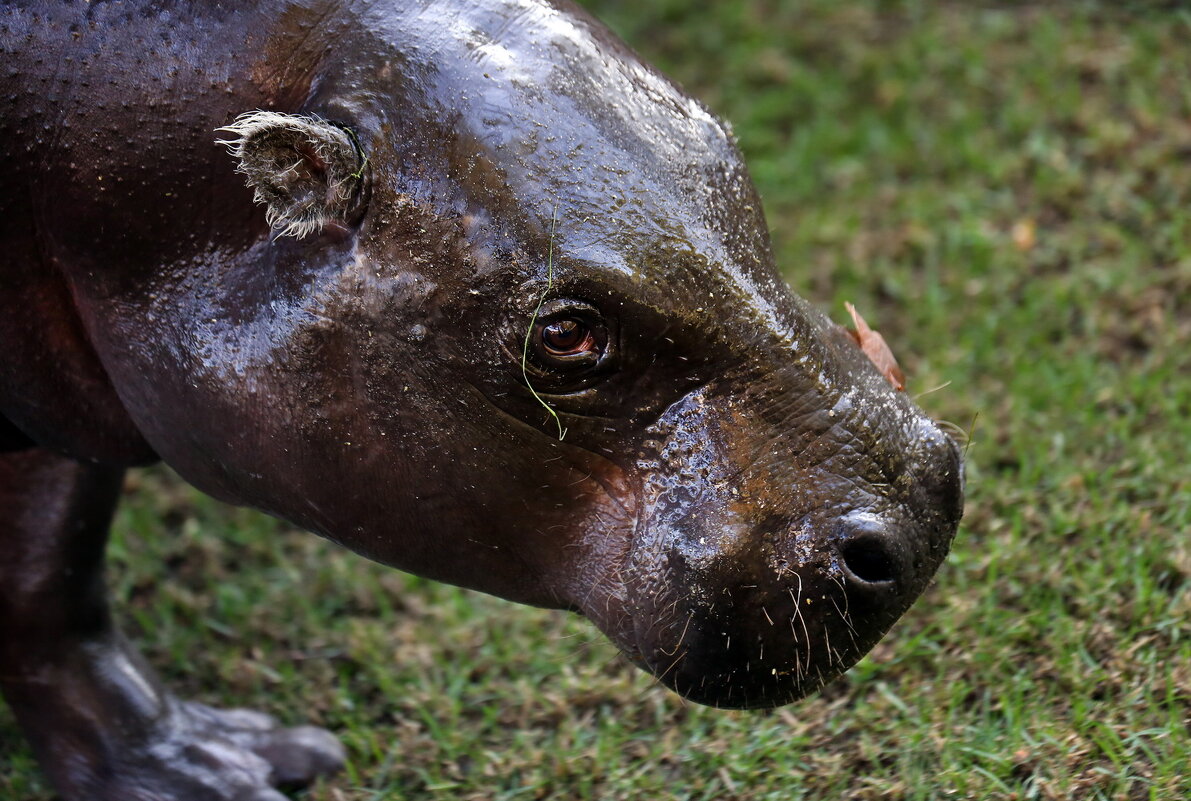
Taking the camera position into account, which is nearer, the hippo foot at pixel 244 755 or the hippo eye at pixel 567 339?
the hippo eye at pixel 567 339

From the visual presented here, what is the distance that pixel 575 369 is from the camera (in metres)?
3.29

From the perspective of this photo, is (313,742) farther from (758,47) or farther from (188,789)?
(758,47)

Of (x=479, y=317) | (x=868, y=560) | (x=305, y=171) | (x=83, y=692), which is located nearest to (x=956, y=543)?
(x=868, y=560)

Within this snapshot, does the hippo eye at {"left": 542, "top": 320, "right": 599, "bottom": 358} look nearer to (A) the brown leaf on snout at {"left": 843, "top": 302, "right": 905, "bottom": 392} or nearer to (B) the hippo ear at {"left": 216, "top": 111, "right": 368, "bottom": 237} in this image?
(B) the hippo ear at {"left": 216, "top": 111, "right": 368, "bottom": 237}

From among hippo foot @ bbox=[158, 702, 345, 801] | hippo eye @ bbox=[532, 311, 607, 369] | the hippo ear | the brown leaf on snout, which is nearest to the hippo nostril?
the brown leaf on snout

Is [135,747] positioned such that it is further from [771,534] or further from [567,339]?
[771,534]

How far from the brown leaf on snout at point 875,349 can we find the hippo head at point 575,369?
0.34 feet

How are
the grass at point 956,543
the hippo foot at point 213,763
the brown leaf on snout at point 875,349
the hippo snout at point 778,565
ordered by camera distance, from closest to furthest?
1. the hippo snout at point 778,565
2. the brown leaf on snout at point 875,349
3. the grass at point 956,543
4. the hippo foot at point 213,763

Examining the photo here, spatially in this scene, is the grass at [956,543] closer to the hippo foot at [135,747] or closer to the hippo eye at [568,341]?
the hippo foot at [135,747]

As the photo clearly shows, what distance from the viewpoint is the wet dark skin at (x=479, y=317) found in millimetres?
3275

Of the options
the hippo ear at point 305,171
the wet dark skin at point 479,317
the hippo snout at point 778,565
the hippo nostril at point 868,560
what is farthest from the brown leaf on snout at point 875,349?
the hippo ear at point 305,171

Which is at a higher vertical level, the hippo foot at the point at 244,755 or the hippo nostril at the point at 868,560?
the hippo nostril at the point at 868,560

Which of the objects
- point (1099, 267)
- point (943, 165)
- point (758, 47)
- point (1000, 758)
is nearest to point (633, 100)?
point (1000, 758)

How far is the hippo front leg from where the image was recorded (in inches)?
175
